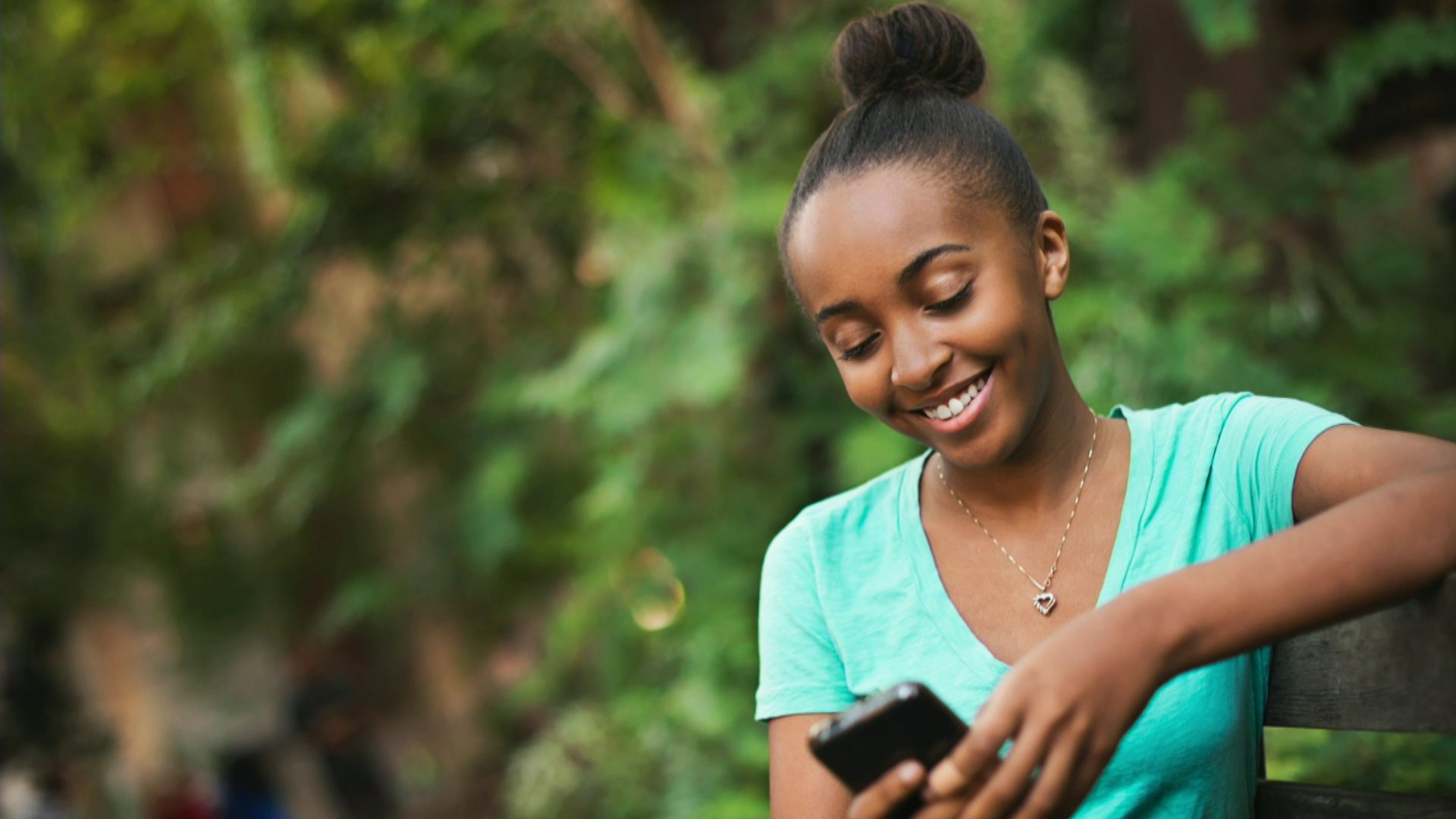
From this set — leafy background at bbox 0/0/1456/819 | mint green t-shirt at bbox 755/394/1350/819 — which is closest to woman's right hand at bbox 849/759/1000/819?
mint green t-shirt at bbox 755/394/1350/819

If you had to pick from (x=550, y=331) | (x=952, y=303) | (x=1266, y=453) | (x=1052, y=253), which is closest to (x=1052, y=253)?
(x=1052, y=253)

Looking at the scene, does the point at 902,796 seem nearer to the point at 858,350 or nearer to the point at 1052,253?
the point at 858,350

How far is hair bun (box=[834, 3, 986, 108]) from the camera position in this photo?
5.27ft

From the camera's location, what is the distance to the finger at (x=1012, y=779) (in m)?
1.04

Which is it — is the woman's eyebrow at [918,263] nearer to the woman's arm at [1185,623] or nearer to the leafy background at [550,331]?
the woman's arm at [1185,623]

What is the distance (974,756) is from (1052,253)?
729 mm

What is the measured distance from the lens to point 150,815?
939 centimetres

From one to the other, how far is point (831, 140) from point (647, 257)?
305 centimetres

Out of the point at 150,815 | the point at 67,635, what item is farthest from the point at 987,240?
the point at 67,635

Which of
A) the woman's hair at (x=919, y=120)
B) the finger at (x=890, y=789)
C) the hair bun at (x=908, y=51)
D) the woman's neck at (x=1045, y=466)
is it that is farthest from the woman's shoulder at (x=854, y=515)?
the finger at (x=890, y=789)

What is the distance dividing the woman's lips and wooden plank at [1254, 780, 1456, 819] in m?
0.55

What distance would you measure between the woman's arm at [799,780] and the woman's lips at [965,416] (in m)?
0.37

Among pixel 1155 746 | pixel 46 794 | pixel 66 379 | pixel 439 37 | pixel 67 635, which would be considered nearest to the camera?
pixel 1155 746

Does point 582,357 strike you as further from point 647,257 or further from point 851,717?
point 851,717
